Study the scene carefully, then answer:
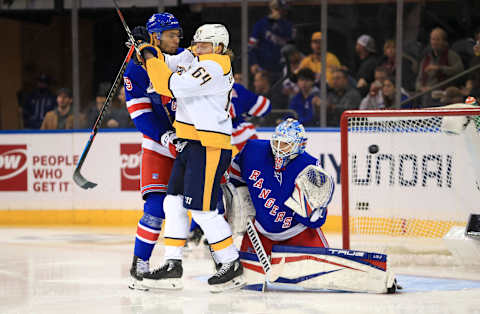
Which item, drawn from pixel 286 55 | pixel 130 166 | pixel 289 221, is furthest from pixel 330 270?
pixel 286 55

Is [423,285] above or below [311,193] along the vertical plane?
below

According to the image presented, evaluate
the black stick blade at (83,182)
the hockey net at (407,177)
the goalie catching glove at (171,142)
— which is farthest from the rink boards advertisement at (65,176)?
the goalie catching glove at (171,142)

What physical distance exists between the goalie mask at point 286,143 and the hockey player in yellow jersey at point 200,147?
0.24 meters

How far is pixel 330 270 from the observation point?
12.1ft

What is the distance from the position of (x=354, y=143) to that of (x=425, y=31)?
2.64 metres

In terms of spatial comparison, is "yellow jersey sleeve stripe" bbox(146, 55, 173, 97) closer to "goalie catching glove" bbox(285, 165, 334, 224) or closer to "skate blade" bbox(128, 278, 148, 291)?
"goalie catching glove" bbox(285, 165, 334, 224)

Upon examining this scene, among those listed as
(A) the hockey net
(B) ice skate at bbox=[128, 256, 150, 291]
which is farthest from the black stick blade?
(A) the hockey net

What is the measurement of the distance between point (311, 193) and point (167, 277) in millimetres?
755

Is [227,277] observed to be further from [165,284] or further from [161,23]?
[161,23]

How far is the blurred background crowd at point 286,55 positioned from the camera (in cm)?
689

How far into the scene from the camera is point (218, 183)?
12.1ft

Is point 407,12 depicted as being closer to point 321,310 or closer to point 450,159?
point 450,159

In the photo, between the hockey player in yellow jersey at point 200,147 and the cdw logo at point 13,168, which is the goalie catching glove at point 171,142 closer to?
the hockey player in yellow jersey at point 200,147

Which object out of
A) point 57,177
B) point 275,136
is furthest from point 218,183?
point 57,177
